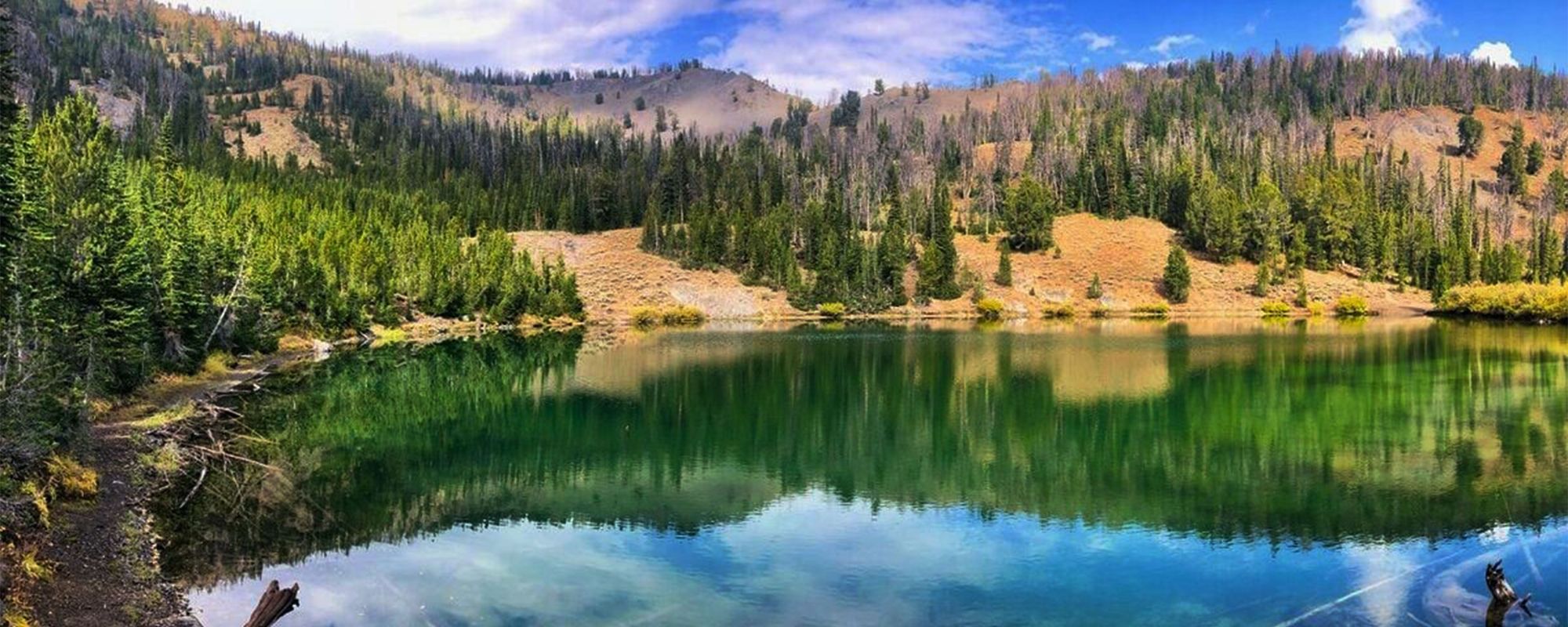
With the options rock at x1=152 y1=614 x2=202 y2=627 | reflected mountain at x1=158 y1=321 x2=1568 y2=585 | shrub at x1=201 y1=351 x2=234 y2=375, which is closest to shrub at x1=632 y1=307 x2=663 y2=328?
reflected mountain at x1=158 y1=321 x2=1568 y2=585

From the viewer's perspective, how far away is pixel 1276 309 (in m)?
115

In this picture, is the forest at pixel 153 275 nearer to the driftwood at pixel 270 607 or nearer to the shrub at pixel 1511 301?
the driftwood at pixel 270 607

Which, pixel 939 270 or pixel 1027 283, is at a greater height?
pixel 939 270

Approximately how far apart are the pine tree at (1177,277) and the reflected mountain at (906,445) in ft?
177

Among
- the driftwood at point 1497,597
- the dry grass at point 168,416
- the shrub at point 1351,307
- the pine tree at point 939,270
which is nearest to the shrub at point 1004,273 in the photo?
the pine tree at point 939,270

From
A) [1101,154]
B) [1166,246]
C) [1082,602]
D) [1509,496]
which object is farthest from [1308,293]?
[1082,602]

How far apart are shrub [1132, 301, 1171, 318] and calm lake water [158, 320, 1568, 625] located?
61.9 meters

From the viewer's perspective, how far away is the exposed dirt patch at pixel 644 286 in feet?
384

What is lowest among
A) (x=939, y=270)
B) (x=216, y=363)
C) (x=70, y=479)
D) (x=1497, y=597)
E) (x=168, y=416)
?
(x=1497, y=597)

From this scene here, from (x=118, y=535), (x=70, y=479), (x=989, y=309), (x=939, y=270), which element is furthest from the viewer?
(x=939, y=270)

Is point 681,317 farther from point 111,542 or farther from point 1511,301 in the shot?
point 111,542

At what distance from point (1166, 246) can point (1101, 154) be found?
Answer: 24916 mm

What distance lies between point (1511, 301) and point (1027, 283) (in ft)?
156

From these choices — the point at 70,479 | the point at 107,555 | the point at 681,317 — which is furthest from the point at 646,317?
the point at 107,555
